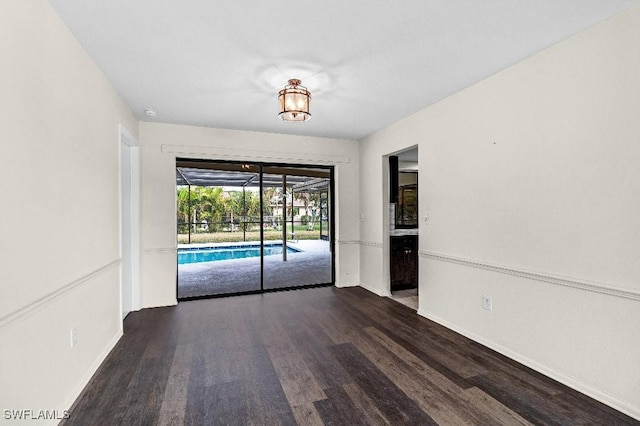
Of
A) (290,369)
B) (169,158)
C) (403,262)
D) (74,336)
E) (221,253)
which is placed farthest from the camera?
(221,253)

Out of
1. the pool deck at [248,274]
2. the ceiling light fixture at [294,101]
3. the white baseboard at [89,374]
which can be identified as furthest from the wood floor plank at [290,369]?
the ceiling light fixture at [294,101]

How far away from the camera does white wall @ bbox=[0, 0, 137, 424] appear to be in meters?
1.46

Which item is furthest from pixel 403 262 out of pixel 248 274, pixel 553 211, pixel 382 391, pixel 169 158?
pixel 169 158

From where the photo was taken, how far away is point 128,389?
2207 millimetres

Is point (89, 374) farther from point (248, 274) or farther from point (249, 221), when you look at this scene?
point (249, 221)

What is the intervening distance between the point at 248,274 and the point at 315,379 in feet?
13.4

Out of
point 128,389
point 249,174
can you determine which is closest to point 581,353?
point 128,389

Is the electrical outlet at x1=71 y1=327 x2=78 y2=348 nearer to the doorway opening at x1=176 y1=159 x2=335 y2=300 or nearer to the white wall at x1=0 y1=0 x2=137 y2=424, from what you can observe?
the white wall at x1=0 y1=0 x2=137 y2=424

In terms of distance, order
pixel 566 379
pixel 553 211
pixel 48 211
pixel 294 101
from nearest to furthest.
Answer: pixel 48 211 → pixel 566 379 → pixel 553 211 → pixel 294 101

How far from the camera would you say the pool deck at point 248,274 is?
17.0 ft

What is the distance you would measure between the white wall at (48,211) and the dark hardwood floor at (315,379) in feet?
1.39

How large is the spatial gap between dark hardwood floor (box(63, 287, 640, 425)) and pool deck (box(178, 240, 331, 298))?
61.9 inches

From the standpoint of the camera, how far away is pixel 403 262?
494 cm

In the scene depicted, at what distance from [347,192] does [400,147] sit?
1307 millimetres
